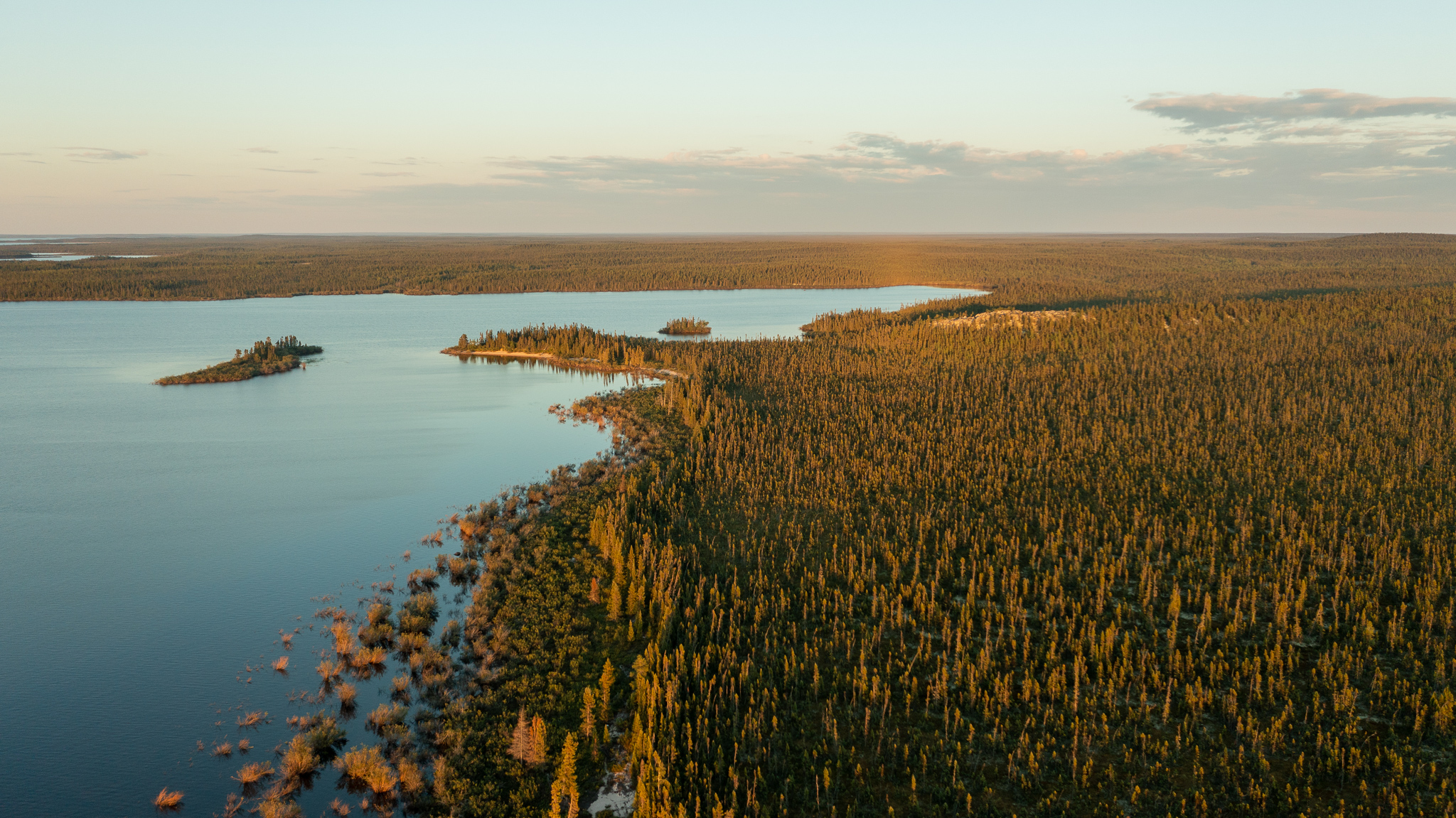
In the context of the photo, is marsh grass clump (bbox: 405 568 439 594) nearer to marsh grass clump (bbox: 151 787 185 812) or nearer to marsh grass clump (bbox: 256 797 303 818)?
marsh grass clump (bbox: 151 787 185 812)

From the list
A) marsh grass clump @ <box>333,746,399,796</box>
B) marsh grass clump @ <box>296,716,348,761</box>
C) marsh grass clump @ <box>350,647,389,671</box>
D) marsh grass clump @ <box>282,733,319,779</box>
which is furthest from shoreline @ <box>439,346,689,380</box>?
marsh grass clump @ <box>333,746,399,796</box>

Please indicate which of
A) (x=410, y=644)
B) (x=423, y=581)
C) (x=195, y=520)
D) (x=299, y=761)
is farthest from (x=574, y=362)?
(x=299, y=761)

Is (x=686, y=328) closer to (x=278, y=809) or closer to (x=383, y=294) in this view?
(x=278, y=809)

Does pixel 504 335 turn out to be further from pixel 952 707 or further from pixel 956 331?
pixel 952 707

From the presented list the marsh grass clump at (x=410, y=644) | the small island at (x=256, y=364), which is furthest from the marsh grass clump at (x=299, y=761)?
the small island at (x=256, y=364)

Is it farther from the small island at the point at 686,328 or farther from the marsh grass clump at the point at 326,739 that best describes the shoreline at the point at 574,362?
the marsh grass clump at the point at 326,739
